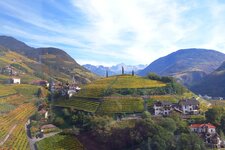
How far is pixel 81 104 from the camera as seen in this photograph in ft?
272

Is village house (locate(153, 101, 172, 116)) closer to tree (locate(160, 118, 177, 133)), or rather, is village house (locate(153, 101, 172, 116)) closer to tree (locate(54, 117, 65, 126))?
tree (locate(160, 118, 177, 133))

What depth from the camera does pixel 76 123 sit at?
246 feet

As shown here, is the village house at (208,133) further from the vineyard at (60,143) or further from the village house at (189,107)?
the vineyard at (60,143)

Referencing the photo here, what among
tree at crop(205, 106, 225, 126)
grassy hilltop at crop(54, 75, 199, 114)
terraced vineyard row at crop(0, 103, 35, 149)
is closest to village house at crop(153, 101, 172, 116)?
grassy hilltop at crop(54, 75, 199, 114)

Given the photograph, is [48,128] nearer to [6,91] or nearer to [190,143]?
[190,143]

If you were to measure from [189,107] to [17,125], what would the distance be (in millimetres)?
42781

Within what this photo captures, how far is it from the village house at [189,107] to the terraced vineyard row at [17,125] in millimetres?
36505

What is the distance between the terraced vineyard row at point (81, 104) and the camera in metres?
77.9

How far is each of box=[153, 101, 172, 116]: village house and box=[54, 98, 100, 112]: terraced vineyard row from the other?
48.7ft

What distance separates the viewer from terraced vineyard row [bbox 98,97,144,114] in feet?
242

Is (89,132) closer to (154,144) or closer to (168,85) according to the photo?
(154,144)

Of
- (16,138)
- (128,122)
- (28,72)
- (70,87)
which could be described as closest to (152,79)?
(70,87)

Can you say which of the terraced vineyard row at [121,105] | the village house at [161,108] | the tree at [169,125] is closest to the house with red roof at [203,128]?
the tree at [169,125]

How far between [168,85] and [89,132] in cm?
2955
